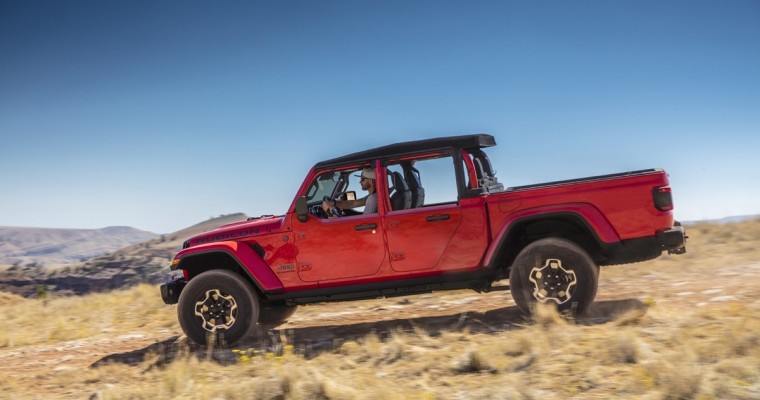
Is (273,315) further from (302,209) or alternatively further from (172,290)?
(302,209)

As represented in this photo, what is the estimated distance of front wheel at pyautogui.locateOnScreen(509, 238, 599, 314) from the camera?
5605 millimetres

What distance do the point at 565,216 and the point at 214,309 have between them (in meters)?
3.87

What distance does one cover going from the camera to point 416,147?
613 centimetres

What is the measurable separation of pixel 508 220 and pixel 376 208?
1402mm

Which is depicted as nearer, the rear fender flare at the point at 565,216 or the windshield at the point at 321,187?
the rear fender flare at the point at 565,216

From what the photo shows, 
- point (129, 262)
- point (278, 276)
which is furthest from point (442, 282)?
point (129, 262)

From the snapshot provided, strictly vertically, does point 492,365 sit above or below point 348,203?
below

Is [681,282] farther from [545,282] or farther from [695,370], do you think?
[695,370]

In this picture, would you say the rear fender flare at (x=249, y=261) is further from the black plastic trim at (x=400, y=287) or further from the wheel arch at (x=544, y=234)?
the wheel arch at (x=544, y=234)

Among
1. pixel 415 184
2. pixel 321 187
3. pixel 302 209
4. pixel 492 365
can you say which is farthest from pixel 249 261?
pixel 492 365

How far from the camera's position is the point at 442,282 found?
6.02 m

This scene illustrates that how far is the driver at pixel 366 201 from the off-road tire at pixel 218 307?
1.28 m

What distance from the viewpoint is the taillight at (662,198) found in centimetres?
544

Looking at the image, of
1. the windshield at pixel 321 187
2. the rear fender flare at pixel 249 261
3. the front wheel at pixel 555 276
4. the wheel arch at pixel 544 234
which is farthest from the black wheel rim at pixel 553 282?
the rear fender flare at pixel 249 261
